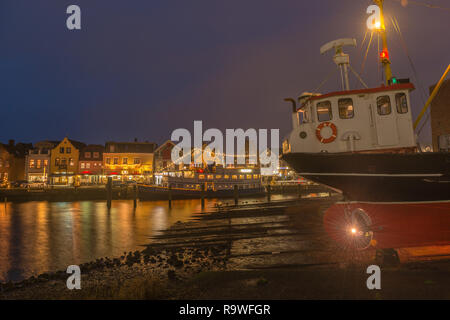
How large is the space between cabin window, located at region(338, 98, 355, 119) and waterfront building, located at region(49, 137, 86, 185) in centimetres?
5911

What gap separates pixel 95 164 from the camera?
2256 inches

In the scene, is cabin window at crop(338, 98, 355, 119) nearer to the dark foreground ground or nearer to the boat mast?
the boat mast

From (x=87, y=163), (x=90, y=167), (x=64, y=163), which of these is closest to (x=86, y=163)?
(x=87, y=163)

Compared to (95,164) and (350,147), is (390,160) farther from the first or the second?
(95,164)

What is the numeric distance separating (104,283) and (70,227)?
39.7ft

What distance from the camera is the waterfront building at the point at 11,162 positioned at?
5600cm

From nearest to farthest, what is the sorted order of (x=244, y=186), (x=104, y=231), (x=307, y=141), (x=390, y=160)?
(x=390, y=160), (x=307, y=141), (x=104, y=231), (x=244, y=186)

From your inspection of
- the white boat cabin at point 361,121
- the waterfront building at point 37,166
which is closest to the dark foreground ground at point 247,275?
the white boat cabin at point 361,121

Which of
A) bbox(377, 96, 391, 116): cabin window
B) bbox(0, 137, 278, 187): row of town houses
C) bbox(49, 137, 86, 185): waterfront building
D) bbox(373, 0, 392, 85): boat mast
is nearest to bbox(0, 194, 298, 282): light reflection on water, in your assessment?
bbox(377, 96, 391, 116): cabin window

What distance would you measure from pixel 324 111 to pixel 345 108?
681 millimetres

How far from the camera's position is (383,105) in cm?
878

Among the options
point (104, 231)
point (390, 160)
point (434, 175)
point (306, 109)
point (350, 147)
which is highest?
point (306, 109)

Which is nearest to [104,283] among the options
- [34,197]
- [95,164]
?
[34,197]

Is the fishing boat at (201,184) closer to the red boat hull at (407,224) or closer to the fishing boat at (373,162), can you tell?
the fishing boat at (373,162)
